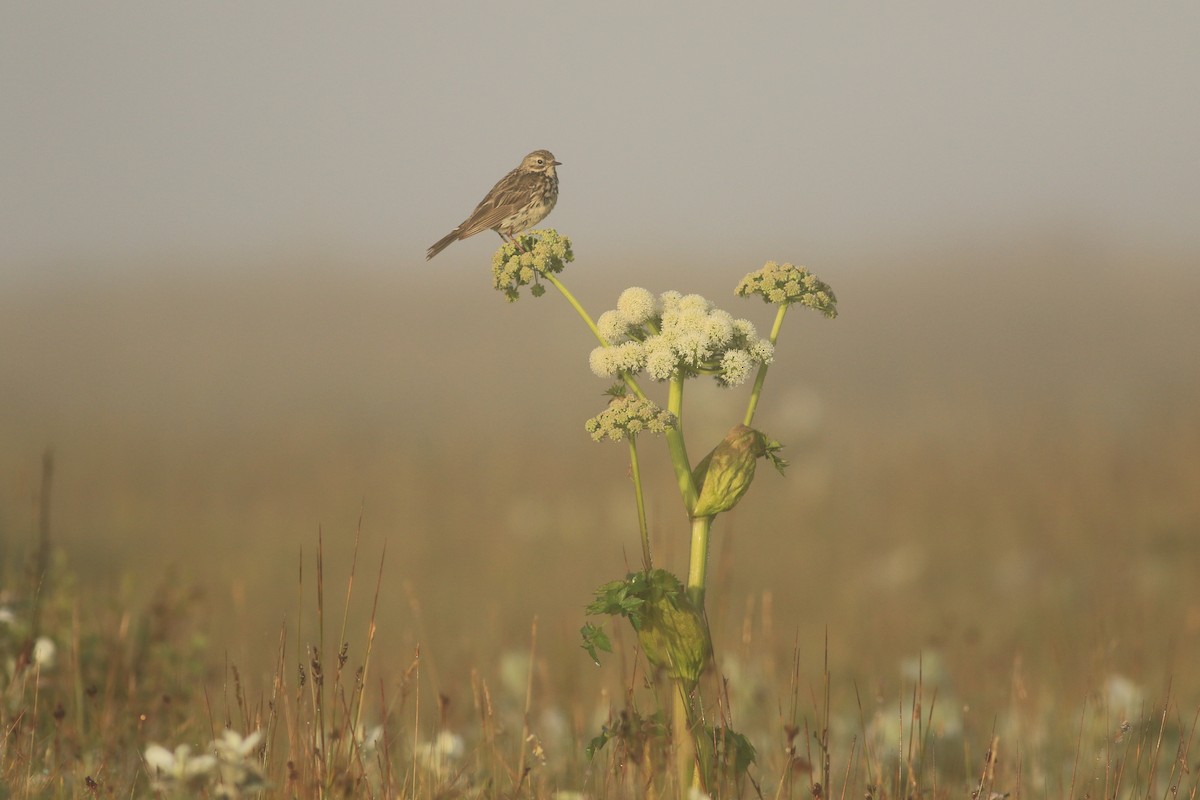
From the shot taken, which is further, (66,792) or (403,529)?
(403,529)

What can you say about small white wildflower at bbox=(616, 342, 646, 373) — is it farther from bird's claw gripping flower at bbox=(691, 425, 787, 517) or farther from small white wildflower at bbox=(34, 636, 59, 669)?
small white wildflower at bbox=(34, 636, 59, 669)

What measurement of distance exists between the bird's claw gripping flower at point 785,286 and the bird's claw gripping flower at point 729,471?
0.55 meters

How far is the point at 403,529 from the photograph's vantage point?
18547 millimetres

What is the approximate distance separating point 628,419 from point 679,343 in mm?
338

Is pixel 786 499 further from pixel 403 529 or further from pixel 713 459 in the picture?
pixel 713 459

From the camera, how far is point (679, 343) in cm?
392

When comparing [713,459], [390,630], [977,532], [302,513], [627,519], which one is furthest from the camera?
[302,513]

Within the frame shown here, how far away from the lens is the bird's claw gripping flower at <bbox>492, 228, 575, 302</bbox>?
4109mm

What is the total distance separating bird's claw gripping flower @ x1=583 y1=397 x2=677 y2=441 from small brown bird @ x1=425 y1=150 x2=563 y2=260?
195 centimetres

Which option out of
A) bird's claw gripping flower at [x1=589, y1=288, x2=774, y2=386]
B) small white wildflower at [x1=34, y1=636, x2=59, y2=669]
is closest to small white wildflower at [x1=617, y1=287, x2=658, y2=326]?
bird's claw gripping flower at [x1=589, y1=288, x2=774, y2=386]

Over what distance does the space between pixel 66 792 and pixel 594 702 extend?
17.6 ft

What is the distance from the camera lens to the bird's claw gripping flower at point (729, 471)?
12.8ft

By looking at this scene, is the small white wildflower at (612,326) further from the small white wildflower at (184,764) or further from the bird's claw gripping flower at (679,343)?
the small white wildflower at (184,764)

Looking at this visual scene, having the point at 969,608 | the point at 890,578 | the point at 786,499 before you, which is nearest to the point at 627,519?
the point at 786,499
